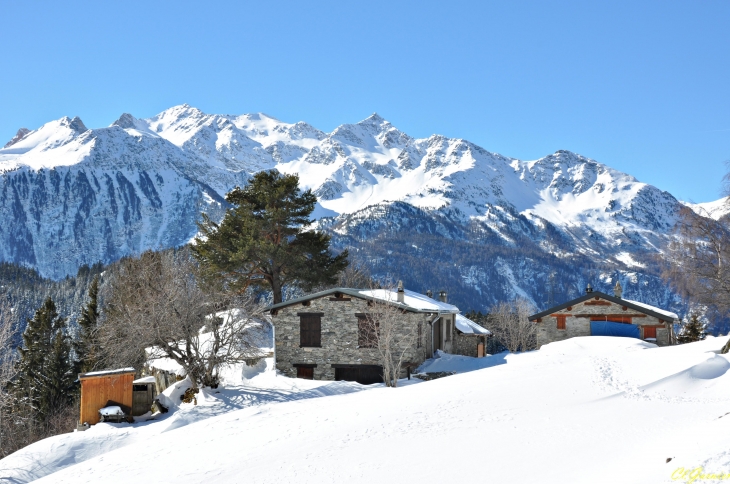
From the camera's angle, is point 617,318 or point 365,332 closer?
point 365,332

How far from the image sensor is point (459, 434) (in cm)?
1520

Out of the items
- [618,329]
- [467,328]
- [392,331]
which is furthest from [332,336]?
[618,329]

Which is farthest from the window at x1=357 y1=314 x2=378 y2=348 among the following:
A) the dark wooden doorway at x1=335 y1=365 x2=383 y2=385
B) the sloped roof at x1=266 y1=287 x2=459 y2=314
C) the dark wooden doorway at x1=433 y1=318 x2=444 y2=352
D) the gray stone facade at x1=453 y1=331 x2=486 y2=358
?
the gray stone facade at x1=453 y1=331 x2=486 y2=358

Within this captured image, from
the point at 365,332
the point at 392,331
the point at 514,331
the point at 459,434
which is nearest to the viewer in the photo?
the point at 459,434

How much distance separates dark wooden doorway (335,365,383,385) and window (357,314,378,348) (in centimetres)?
114

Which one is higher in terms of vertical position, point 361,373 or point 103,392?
point 103,392

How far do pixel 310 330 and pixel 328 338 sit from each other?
103cm

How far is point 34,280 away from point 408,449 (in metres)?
155

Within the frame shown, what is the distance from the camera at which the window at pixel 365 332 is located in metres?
31.0

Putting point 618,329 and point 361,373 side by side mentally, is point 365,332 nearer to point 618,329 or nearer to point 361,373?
point 361,373

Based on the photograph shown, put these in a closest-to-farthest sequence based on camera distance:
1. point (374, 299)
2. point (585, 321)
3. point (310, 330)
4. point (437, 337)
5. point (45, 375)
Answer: point (374, 299)
point (310, 330)
point (585, 321)
point (437, 337)
point (45, 375)

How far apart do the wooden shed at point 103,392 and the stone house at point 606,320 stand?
22957mm

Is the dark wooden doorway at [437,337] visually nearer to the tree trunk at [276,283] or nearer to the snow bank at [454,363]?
the snow bank at [454,363]

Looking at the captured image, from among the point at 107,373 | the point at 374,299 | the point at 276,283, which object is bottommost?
the point at 107,373
